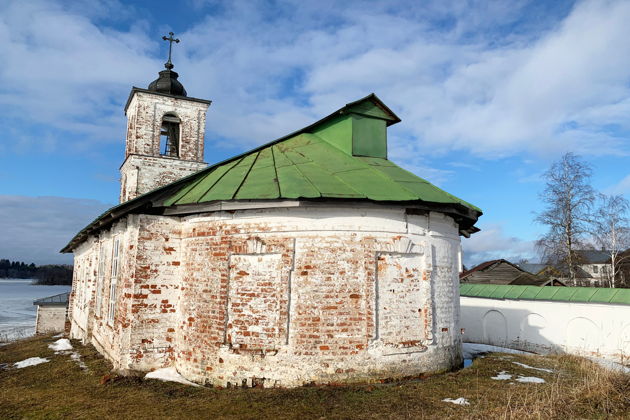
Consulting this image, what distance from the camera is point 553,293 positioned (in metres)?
14.5

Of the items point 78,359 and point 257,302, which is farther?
point 78,359

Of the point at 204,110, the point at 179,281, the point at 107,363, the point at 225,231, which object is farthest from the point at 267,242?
the point at 204,110

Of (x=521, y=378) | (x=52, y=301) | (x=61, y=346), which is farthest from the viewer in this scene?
(x=52, y=301)

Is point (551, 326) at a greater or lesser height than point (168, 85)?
lesser

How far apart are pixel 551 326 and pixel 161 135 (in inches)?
562

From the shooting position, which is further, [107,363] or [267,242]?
[107,363]

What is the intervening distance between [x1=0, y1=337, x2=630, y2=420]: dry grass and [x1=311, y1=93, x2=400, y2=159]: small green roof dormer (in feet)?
16.6

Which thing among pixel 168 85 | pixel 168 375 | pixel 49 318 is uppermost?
pixel 168 85

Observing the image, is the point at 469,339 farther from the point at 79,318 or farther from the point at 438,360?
the point at 79,318

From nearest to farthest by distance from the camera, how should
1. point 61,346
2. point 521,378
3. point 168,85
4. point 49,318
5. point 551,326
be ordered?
1. point 521,378
2. point 61,346
3. point 551,326
4. point 168,85
5. point 49,318

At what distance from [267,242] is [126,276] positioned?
9.73ft

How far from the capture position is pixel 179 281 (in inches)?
336

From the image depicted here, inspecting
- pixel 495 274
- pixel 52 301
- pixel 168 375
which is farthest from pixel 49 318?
pixel 495 274

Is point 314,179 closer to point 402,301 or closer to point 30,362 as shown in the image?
point 402,301
